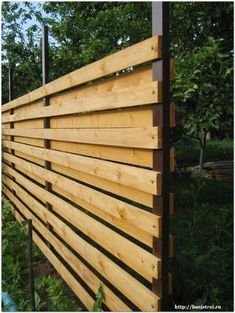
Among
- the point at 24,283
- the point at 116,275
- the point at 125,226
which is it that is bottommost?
the point at 24,283

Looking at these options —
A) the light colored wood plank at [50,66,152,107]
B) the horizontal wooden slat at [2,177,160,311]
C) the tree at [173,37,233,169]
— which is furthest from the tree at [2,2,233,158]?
the horizontal wooden slat at [2,177,160,311]

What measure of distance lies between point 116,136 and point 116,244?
2.22 ft

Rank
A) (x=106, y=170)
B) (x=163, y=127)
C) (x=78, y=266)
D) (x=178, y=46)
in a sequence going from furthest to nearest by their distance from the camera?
(x=178, y=46) < (x=78, y=266) < (x=106, y=170) < (x=163, y=127)

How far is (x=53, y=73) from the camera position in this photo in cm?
814

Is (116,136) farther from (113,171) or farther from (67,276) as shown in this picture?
(67,276)

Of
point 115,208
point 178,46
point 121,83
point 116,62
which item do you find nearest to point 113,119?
point 121,83

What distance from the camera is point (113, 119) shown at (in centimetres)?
240

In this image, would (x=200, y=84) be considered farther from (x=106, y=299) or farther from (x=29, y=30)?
(x=29, y=30)

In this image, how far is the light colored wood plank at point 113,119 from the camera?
204 centimetres

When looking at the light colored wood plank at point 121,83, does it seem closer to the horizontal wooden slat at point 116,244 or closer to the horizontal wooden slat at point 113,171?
the horizontal wooden slat at point 113,171

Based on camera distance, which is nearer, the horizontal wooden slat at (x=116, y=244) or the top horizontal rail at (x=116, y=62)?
the top horizontal rail at (x=116, y=62)

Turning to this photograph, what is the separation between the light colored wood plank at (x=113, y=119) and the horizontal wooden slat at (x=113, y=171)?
24cm

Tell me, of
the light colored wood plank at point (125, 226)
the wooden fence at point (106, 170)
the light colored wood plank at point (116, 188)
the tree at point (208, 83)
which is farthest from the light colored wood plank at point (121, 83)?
the tree at point (208, 83)

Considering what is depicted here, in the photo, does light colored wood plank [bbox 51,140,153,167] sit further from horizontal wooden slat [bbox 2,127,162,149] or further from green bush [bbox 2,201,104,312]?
green bush [bbox 2,201,104,312]
